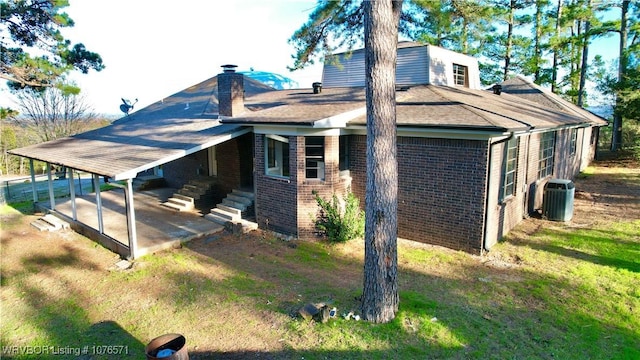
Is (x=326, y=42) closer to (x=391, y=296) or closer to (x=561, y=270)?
(x=391, y=296)

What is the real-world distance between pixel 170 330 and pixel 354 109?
7.00 metres

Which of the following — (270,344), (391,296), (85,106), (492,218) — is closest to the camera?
(270,344)

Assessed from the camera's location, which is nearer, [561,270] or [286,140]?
[561,270]

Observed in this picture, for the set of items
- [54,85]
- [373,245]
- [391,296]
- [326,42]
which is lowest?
[391,296]

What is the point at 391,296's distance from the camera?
5.69 metres

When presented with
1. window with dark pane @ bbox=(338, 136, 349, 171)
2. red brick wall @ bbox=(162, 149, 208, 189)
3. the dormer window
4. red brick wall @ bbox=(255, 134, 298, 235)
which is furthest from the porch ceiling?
the dormer window

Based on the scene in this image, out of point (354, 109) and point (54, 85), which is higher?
point (54, 85)

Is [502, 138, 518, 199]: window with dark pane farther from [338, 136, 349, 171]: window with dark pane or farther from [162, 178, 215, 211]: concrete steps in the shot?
[162, 178, 215, 211]: concrete steps

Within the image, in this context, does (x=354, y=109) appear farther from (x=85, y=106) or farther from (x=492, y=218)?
(x=85, y=106)

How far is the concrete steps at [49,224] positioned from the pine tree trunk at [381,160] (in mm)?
10269

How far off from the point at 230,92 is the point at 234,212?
3.85 m

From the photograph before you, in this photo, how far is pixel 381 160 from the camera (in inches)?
216

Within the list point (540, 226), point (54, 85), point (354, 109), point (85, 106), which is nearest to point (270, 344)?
point (354, 109)

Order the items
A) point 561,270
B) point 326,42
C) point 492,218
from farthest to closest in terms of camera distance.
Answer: point 326,42 < point 492,218 < point 561,270
